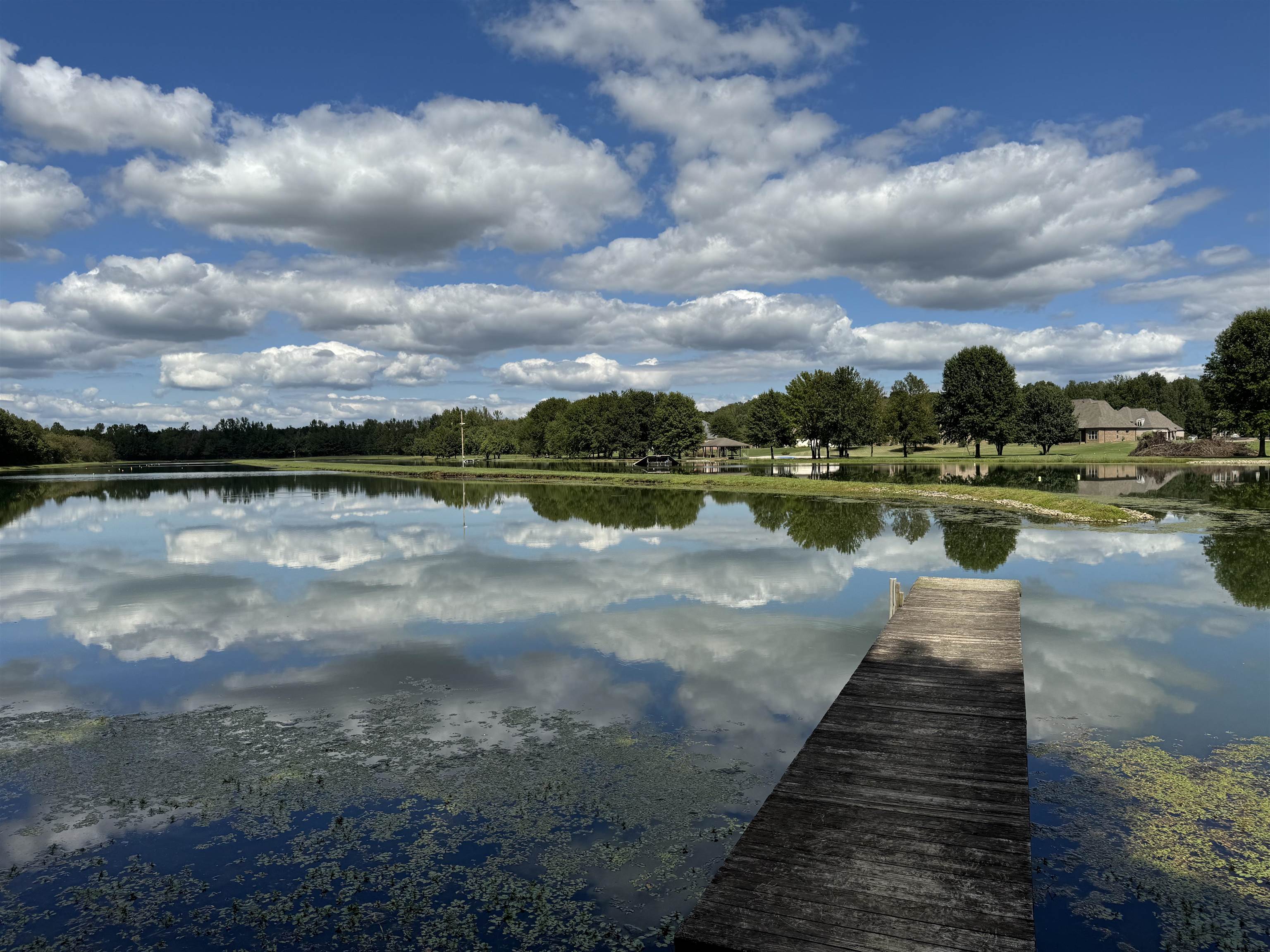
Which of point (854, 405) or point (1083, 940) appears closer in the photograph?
point (1083, 940)

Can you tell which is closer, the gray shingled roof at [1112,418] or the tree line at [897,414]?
the tree line at [897,414]

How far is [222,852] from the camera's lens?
9.48m

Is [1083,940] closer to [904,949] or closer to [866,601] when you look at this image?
[904,949]

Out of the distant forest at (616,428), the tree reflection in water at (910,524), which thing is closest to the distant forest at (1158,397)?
the distant forest at (616,428)

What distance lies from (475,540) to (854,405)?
93.1m

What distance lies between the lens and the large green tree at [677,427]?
131250mm

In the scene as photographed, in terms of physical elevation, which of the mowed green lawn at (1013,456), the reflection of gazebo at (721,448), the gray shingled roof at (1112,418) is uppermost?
the gray shingled roof at (1112,418)

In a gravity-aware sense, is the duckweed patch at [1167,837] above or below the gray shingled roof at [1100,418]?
below

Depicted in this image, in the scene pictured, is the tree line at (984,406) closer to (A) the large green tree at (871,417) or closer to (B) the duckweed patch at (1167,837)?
(A) the large green tree at (871,417)

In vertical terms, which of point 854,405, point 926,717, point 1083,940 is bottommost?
point 1083,940

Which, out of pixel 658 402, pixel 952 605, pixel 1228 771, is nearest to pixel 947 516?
pixel 952 605

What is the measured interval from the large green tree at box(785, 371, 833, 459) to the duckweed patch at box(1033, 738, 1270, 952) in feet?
355

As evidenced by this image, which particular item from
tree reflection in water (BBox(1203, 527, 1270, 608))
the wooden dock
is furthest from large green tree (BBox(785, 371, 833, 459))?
the wooden dock

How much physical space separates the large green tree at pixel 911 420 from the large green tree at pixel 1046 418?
15.5m
